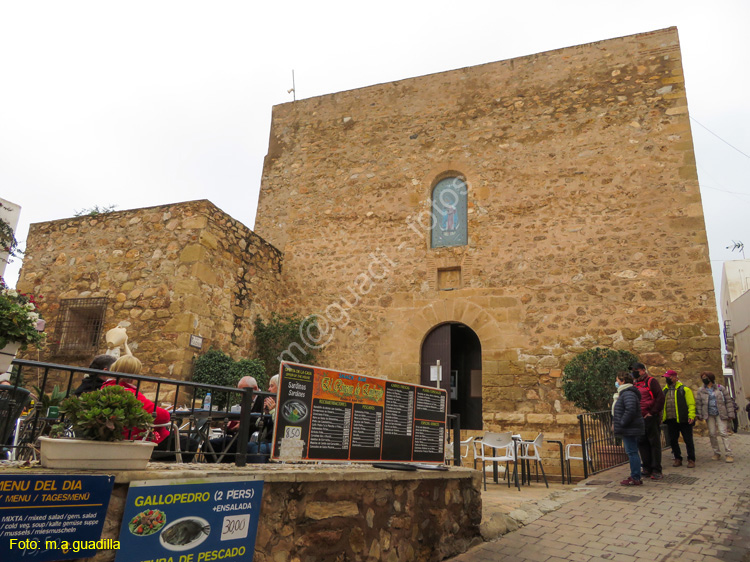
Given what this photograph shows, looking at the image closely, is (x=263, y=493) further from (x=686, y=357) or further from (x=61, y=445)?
(x=686, y=357)

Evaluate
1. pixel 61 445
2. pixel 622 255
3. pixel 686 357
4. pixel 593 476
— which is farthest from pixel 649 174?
pixel 61 445

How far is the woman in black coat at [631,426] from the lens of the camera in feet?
20.1

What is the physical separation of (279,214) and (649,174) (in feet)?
26.2

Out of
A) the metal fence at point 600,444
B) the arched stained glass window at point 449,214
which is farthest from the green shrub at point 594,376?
the arched stained glass window at point 449,214

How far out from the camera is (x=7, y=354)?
3.11 m

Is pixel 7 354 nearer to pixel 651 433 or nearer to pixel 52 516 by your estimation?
pixel 52 516

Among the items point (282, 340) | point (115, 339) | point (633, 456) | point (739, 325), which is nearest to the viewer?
point (633, 456)

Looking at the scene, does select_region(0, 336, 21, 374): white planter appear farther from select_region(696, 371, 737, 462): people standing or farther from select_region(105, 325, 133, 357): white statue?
select_region(696, 371, 737, 462): people standing

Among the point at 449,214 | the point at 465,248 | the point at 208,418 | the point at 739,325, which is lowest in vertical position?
the point at 208,418

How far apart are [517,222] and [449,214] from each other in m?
1.47

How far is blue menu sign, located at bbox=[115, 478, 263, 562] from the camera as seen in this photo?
2422mm

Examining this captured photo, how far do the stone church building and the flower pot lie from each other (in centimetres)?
533

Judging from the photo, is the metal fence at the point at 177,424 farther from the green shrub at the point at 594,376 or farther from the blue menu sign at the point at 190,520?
the green shrub at the point at 594,376

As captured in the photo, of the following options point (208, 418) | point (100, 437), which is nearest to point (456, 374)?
point (208, 418)
